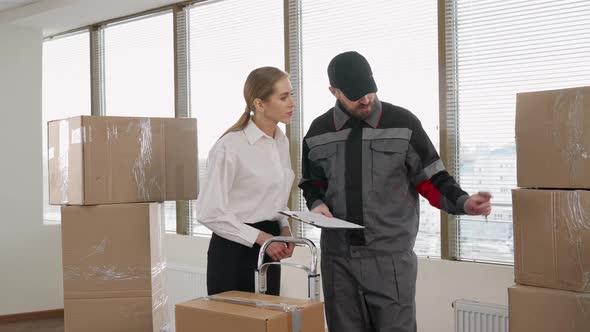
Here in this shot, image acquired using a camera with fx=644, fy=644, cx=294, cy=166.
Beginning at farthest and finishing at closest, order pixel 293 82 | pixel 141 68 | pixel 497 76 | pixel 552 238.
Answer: pixel 141 68
pixel 293 82
pixel 497 76
pixel 552 238

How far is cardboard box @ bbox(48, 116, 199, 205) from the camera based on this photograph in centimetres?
272

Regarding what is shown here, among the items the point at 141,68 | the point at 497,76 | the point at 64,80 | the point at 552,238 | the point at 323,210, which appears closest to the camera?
the point at 552,238

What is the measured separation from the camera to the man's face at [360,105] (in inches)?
81.3

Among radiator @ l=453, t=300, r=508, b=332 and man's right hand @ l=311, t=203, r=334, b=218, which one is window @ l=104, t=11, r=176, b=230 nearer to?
radiator @ l=453, t=300, r=508, b=332

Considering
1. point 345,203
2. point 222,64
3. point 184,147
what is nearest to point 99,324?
point 184,147

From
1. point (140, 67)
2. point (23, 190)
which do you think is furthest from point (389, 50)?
point (23, 190)

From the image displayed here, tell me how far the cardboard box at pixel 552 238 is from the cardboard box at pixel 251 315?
75 centimetres

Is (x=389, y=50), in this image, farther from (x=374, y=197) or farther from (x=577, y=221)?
(x=577, y=221)

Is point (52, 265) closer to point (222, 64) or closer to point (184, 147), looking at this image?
point (222, 64)

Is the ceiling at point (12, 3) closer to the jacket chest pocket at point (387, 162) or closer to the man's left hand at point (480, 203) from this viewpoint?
the jacket chest pocket at point (387, 162)

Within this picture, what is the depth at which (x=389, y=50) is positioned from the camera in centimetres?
348

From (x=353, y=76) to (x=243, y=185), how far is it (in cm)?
53

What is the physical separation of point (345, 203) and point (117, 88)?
340cm

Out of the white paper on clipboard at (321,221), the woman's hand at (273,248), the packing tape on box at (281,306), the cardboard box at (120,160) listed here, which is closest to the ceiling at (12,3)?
the cardboard box at (120,160)
